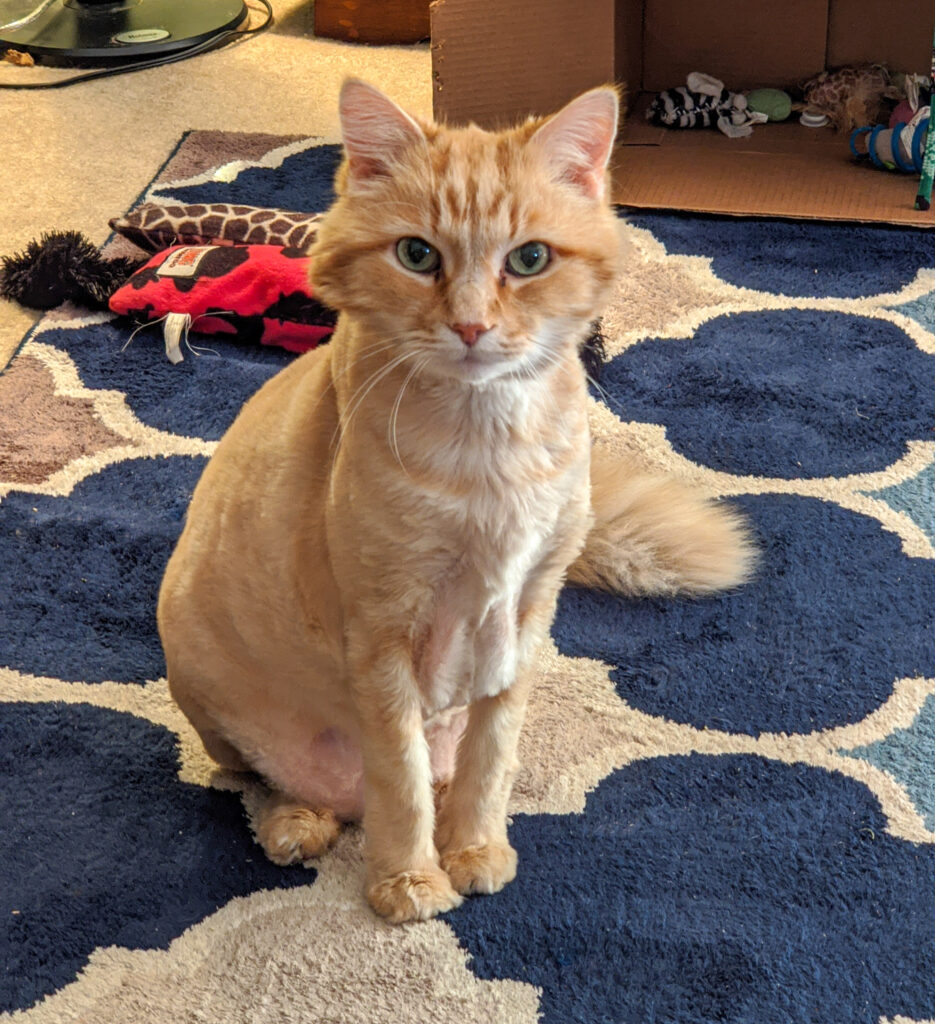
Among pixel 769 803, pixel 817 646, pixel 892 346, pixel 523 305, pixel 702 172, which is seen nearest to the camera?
pixel 523 305

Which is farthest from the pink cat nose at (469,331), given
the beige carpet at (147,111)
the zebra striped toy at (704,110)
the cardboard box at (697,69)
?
the zebra striped toy at (704,110)

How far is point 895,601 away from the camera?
4.88 ft

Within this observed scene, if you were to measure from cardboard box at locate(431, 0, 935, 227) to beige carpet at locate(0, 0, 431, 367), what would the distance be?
418mm

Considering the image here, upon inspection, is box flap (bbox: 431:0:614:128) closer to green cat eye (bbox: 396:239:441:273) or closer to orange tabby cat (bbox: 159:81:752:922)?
orange tabby cat (bbox: 159:81:752:922)

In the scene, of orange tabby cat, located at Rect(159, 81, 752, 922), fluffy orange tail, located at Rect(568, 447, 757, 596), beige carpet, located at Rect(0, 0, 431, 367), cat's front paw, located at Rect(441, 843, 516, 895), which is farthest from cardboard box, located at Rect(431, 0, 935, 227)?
cat's front paw, located at Rect(441, 843, 516, 895)

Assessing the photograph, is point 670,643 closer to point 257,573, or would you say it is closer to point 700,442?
point 700,442

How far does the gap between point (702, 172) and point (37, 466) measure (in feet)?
4.59

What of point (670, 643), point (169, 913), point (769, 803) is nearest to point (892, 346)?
point (670, 643)

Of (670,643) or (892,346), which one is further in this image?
(892,346)

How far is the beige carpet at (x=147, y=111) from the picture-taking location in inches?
93.9

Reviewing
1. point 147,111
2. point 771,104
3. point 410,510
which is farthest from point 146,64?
point 410,510

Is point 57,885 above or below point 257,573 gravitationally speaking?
below

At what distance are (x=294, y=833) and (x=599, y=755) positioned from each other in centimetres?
33

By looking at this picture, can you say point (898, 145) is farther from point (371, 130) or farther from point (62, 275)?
point (371, 130)
